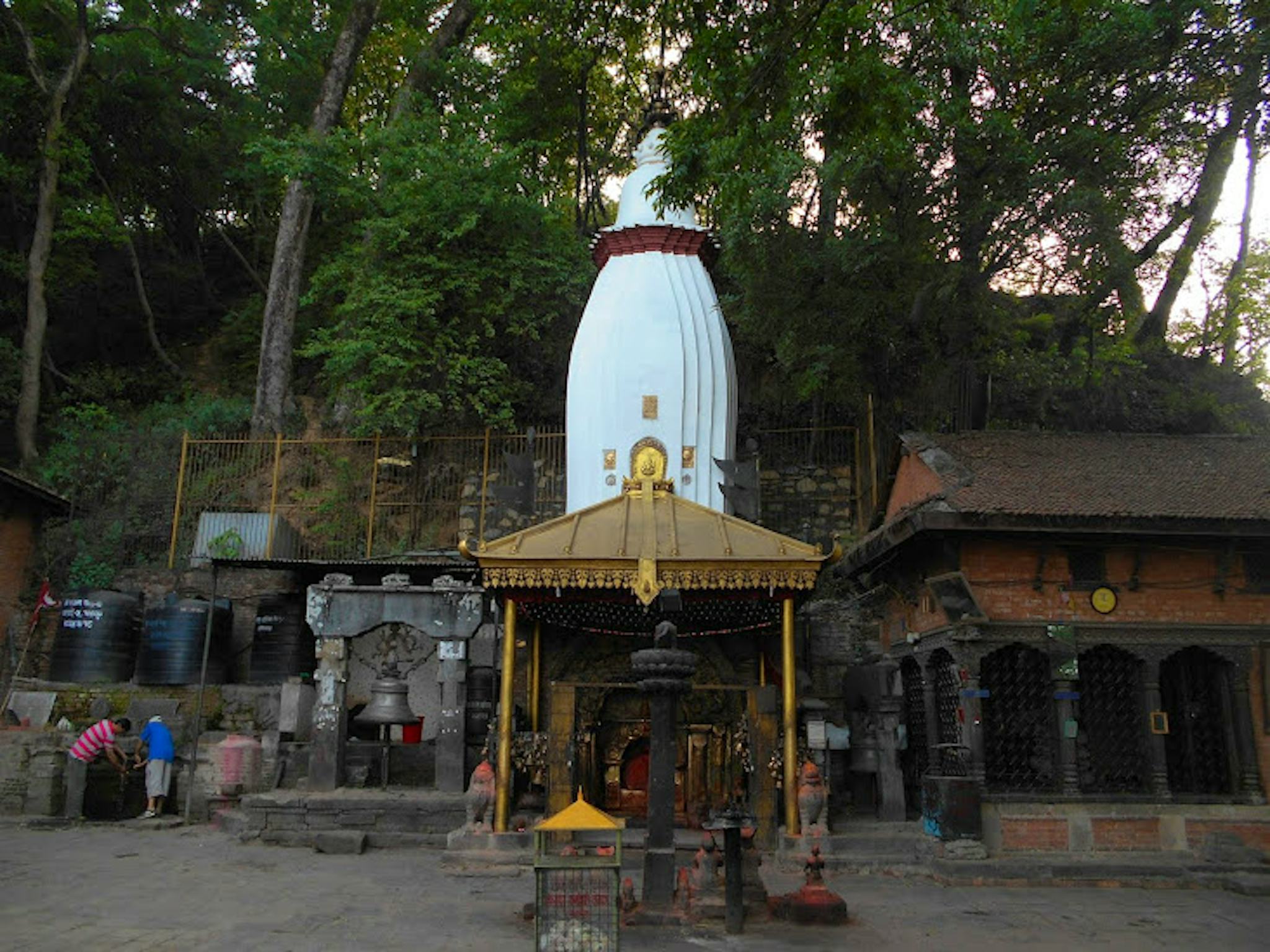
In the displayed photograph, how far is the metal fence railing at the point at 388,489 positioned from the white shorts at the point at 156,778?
5255 millimetres

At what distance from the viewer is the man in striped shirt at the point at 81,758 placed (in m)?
13.5

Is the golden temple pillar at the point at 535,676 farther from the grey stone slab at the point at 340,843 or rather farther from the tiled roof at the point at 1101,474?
the tiled roof at the point at 1101,474

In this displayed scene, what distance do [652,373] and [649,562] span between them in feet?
15.4

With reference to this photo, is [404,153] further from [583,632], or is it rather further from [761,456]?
[583,632]

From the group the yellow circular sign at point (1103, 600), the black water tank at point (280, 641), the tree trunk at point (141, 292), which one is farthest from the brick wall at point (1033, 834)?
the tree trunk at point (141, 292)

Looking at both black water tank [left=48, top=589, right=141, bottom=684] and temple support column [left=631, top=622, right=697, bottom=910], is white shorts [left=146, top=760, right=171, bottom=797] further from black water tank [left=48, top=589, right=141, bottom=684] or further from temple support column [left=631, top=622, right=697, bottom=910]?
temple support column [left=631, top=622, right=697, bottom=910]

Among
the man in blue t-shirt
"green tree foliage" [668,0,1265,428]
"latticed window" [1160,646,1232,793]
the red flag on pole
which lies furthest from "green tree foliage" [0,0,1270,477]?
the man in blue t-shirt

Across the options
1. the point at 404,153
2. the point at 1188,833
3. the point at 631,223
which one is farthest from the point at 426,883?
the point at 404,153

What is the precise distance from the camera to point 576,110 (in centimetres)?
2653

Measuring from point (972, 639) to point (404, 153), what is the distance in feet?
50.6

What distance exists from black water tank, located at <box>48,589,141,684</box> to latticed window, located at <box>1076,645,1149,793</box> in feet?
49.2

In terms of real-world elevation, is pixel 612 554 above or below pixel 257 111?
below

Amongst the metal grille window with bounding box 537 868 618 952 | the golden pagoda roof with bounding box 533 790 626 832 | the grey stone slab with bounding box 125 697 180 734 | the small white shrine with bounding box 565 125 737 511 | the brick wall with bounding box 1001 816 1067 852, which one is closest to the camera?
the metal grille window with bounding box 537 868 618 952

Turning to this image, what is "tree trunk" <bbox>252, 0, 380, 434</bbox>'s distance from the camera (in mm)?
21969
